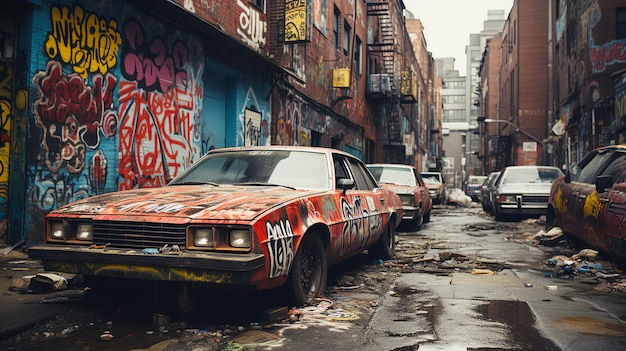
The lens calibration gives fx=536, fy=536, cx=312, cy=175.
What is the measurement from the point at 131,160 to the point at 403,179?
6910 mm

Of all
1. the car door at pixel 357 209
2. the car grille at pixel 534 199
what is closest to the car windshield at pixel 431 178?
the car grille at pixel 534 199

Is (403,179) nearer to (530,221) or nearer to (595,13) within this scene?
(530,221)

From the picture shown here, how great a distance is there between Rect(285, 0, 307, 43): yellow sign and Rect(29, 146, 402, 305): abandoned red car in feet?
29.9

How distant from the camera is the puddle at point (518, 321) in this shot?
3.68 meters

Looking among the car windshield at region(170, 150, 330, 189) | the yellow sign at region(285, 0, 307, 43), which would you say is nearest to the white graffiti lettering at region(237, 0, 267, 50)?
the yellow sign at region(285, 0, 307, 43)

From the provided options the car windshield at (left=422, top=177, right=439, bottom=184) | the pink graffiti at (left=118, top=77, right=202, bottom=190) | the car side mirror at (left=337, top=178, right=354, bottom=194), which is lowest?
the car side mirror at (left=337, top=178, right=354, bottom=194)

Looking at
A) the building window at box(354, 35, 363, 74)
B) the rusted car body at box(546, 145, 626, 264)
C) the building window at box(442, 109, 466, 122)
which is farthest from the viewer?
the building window at box(442, 109, 466, 122)

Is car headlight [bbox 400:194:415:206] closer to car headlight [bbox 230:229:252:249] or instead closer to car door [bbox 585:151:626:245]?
car door [bbox 585:151:626:245]

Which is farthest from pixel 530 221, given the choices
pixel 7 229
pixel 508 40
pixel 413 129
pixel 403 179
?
pixel 508 40

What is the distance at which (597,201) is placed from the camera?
23.0 ft

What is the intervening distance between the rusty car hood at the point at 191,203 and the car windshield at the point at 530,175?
11869 mm

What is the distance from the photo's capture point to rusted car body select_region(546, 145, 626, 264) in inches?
250

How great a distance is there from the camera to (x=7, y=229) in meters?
6.57

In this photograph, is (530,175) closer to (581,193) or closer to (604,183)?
(581,193)
